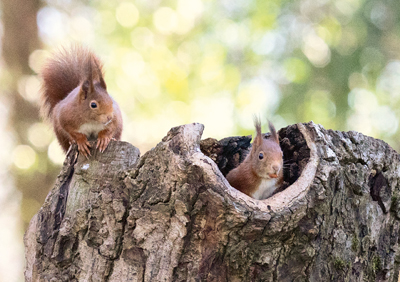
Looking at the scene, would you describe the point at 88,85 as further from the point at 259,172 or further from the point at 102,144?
the point at 259,172

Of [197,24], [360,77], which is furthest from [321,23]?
[197,24]

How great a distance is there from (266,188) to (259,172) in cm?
10

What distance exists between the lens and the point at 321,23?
3857 millimetres

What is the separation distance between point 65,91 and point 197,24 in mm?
2589

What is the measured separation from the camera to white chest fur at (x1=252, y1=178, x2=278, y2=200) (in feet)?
5.99

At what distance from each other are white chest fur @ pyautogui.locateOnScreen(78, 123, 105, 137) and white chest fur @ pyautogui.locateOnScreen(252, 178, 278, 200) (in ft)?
2.73

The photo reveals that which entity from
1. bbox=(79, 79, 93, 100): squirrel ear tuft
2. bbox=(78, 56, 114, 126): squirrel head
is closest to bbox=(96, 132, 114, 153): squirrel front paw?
bbox=(78, 56, 114, 126): squirrel head

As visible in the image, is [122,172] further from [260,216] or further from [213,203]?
[260,216]

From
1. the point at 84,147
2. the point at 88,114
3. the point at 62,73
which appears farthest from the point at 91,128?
the point at 62,73

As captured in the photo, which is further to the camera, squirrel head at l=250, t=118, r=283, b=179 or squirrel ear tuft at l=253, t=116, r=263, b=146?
squirrel ear tuft at l=253, t=116, r=263, b=146

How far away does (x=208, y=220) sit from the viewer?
1.30m

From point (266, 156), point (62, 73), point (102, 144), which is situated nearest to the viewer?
point (102, 144)

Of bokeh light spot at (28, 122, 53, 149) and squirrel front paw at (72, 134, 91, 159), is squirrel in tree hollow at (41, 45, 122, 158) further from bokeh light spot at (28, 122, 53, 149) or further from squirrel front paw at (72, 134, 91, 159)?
bokeh light spot at (28, 122, 53, 149)

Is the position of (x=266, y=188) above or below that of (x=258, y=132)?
below
